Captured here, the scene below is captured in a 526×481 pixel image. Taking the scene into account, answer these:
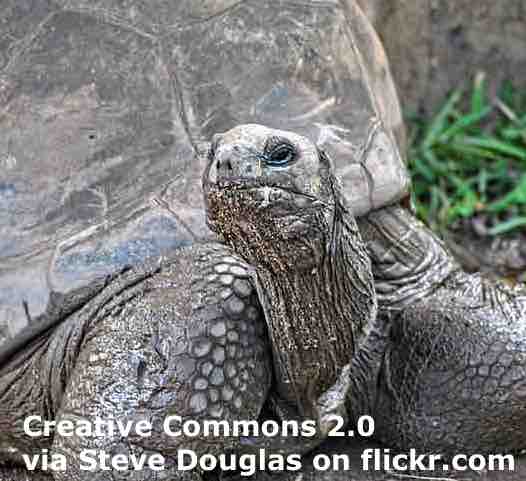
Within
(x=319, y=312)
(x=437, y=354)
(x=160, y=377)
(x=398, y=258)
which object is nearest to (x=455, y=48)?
(x=398, y=258)

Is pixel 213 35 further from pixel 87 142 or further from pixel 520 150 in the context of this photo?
pixel 520 150

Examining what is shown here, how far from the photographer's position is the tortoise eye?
2.07 m

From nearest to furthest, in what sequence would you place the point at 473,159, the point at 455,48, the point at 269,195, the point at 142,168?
the point at 269,195
the point at 142,168
the point at 473,159
the point at 455,48

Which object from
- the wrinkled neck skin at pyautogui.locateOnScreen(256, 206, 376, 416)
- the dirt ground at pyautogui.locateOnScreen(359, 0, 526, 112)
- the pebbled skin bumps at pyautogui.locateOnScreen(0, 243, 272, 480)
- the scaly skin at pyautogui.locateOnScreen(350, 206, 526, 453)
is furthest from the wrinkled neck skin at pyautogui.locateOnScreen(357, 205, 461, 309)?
the dirt ground at pyautogui.locateOnScreen(359, 0, 526, 112)

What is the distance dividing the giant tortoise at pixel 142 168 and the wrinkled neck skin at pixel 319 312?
2 cm

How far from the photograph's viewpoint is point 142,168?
Answer: 2.76 m

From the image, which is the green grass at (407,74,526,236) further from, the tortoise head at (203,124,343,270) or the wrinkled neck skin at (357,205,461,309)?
the tortoise head at (203,124,343,270)

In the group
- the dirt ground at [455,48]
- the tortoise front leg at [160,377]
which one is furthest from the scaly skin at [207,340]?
the dirt ground at [455,48]

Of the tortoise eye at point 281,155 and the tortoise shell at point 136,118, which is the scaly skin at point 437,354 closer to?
the tortoise shell at point 136,118

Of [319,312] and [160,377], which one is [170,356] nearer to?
[160,377]

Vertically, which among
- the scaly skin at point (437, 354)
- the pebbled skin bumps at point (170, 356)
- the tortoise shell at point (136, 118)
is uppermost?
the tortoise shell at point (136, 118)

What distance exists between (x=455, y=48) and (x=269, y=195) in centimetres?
336

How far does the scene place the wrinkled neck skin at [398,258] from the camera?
116 inches

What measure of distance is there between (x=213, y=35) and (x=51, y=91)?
0.44 meters
